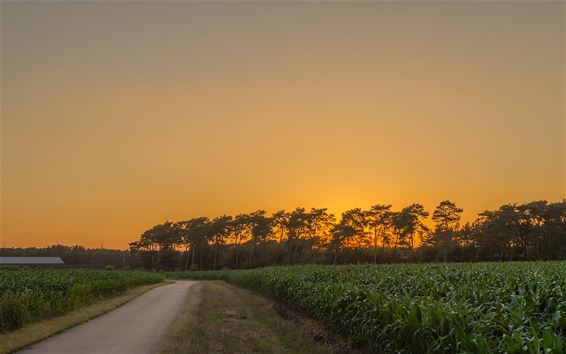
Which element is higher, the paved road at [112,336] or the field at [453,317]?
the field at [453,317]

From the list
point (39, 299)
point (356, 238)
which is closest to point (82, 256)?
point (356, 238)

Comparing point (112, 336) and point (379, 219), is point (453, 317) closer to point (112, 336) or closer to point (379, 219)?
point (112, 336)

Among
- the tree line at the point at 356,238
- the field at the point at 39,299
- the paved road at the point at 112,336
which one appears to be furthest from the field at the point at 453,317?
the tree line at the point at 356,238

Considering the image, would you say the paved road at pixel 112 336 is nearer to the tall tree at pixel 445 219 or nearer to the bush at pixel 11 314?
the bush at pixel 11 314

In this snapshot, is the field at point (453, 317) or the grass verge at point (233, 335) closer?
the field at point (453, 317)

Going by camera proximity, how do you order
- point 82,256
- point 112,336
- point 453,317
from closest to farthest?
point 453,317, point 112,336, point 82,256

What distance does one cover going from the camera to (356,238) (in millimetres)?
110250

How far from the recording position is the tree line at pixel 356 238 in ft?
280

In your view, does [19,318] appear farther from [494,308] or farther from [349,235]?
[349,235]

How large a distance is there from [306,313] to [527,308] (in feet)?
41.5

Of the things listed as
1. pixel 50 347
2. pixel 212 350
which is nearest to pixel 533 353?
pixel 212 350

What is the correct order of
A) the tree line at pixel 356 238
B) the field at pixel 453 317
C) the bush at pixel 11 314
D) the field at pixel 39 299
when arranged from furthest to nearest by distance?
the tree line at pixel 356 238, the field at pixel 39 299, the bush at pixel 11 314, the field at pixel 453 317

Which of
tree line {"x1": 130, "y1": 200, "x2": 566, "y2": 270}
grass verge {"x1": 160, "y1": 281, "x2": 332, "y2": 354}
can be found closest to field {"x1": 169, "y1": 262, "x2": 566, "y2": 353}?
grass verge {"x1": 160, "y1": 281, "x2": 332, "y2": 354}

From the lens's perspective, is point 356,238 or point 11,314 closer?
point 11,314
